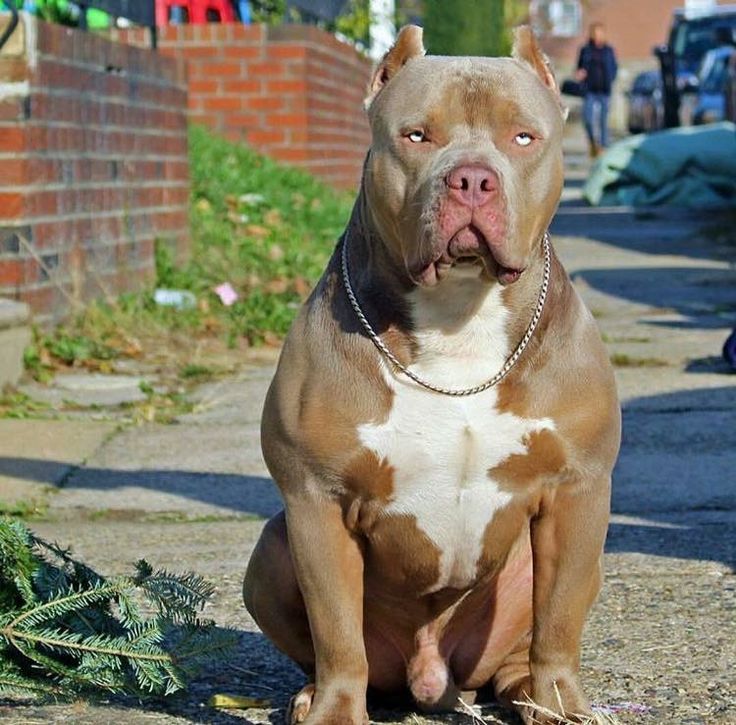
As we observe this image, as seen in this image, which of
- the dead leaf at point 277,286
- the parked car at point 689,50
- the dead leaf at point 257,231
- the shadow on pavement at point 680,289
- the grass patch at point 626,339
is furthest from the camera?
the parked car at point 689,50

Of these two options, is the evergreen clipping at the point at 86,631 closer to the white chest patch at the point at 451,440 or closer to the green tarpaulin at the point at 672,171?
the white chest patch at the point at 451,440

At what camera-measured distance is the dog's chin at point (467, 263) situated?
2.97 m

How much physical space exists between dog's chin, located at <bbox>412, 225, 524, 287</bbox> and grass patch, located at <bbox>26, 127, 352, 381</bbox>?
4.34 meters

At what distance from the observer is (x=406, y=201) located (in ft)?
10.0

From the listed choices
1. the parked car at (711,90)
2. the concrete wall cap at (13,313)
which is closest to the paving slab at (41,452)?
the concrete wall cap at (13,313)

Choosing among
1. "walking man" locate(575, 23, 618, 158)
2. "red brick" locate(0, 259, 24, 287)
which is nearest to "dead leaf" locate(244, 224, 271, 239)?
"red brick" locate(0, 259, 24, 287)

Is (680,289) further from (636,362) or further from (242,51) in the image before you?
(242,51)

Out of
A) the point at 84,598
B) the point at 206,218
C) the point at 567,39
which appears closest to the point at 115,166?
the point at 206,218

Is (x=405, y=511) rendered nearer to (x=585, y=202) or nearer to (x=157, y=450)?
(x=157, y=450)

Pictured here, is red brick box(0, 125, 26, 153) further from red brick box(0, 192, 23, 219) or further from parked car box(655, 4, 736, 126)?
parked car box(655, 4, 736, 126)

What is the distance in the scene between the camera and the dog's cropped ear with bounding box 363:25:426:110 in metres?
3.26

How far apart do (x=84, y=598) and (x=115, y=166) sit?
5.46 m

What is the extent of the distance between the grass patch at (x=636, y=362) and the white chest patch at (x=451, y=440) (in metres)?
4.59

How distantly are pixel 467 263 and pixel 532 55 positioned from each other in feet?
1.64
